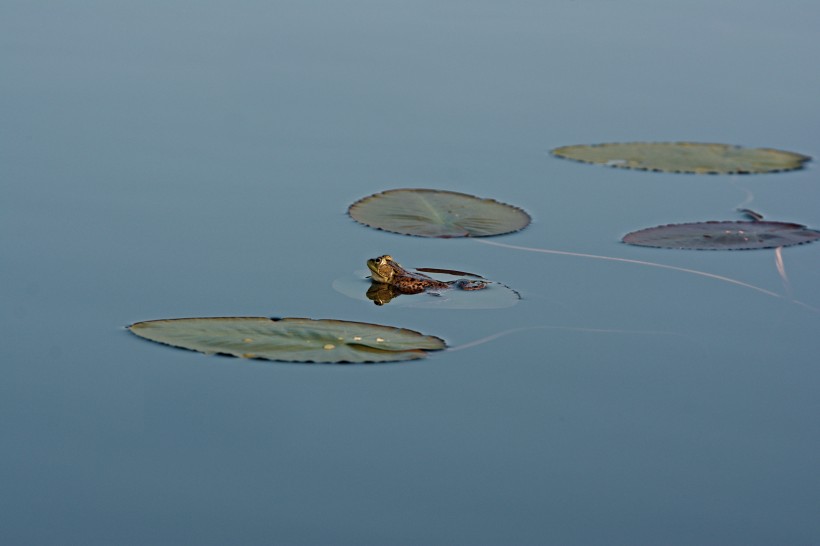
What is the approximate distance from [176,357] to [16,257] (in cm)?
225

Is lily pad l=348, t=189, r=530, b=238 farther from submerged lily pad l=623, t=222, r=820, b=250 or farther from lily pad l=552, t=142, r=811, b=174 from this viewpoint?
lily pad l=552, t=142, r=811, b=174

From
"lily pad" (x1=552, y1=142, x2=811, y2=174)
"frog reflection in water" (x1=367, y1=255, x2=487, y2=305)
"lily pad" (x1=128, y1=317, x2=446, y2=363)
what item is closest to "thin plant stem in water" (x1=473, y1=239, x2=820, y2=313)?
"frog reflection in water" (x1=367, y1=255, x2=487, y2=305)

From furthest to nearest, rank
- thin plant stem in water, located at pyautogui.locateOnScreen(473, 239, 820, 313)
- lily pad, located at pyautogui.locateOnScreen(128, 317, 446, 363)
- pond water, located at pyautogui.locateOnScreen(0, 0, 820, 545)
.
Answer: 1. thin plant stem in water, located at pyautogui.locateOnScreen(473, 239, 820, 313)
2. lily pad, located at pyautogui.locateOnScreen(128, 317, 446, 363)
3. pond water, located at pyautogui.locateOnScreen(0, 0, 820, 545)

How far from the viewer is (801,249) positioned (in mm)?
9672

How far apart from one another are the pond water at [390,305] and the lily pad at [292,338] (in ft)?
0.41

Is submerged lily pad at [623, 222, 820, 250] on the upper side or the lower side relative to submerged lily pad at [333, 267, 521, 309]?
upper

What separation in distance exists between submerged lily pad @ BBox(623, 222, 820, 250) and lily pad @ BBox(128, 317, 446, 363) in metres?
2.93

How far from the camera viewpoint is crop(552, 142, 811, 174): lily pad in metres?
11.5

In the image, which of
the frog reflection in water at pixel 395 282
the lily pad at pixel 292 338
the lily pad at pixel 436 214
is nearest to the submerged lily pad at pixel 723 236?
the lily pad at pixel 436 214

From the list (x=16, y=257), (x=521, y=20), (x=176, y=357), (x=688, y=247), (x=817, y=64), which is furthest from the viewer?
(x=521, y=20)

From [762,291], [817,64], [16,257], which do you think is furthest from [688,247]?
[817,64]

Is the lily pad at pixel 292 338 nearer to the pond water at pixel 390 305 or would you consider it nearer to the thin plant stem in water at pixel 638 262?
the pond water at pixel 390 305

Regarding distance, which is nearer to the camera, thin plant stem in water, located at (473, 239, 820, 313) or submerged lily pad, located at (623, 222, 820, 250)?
thin plant stem in water, located at (473, 239, 820, 313)

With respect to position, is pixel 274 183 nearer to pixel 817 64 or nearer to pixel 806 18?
pixel 817 64
